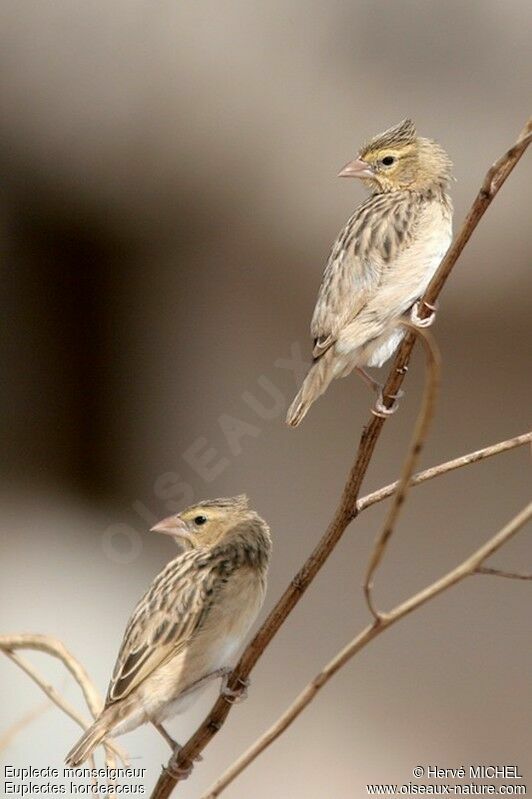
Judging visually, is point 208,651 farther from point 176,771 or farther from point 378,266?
point 378,266

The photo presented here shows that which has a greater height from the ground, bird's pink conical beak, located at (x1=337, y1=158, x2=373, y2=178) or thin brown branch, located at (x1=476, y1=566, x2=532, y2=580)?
thin brown branch, located at (x1=476, y1=566, x2=532, y2=580)

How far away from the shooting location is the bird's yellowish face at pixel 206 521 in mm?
2748

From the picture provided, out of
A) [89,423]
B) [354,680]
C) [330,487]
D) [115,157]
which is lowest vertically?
[354,680]

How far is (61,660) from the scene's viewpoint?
171 cm

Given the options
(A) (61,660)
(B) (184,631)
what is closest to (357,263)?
(B) (184,631)

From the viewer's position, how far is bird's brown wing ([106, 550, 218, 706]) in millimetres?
2377

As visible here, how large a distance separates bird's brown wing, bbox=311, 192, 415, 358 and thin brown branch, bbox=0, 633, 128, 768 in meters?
1.20

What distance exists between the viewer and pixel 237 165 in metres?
6.00

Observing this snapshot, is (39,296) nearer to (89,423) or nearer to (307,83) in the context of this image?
(89,423)

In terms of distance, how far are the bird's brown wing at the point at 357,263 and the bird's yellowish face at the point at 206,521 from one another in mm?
390

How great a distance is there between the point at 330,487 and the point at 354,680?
0.91m

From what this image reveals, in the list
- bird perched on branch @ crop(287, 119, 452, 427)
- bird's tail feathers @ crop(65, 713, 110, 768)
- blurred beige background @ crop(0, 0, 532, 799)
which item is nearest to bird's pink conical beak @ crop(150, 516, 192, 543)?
bird perched on branch @ crop(287, 119, 452, 427)

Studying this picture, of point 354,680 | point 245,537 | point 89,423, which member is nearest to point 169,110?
→ point 89,423

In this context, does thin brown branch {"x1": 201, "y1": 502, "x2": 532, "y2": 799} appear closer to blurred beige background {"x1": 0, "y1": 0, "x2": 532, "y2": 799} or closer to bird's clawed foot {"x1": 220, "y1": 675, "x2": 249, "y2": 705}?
bird's clawed foot {"x1": 220, "y1": 675, "x2": 249, "y2": 705}
